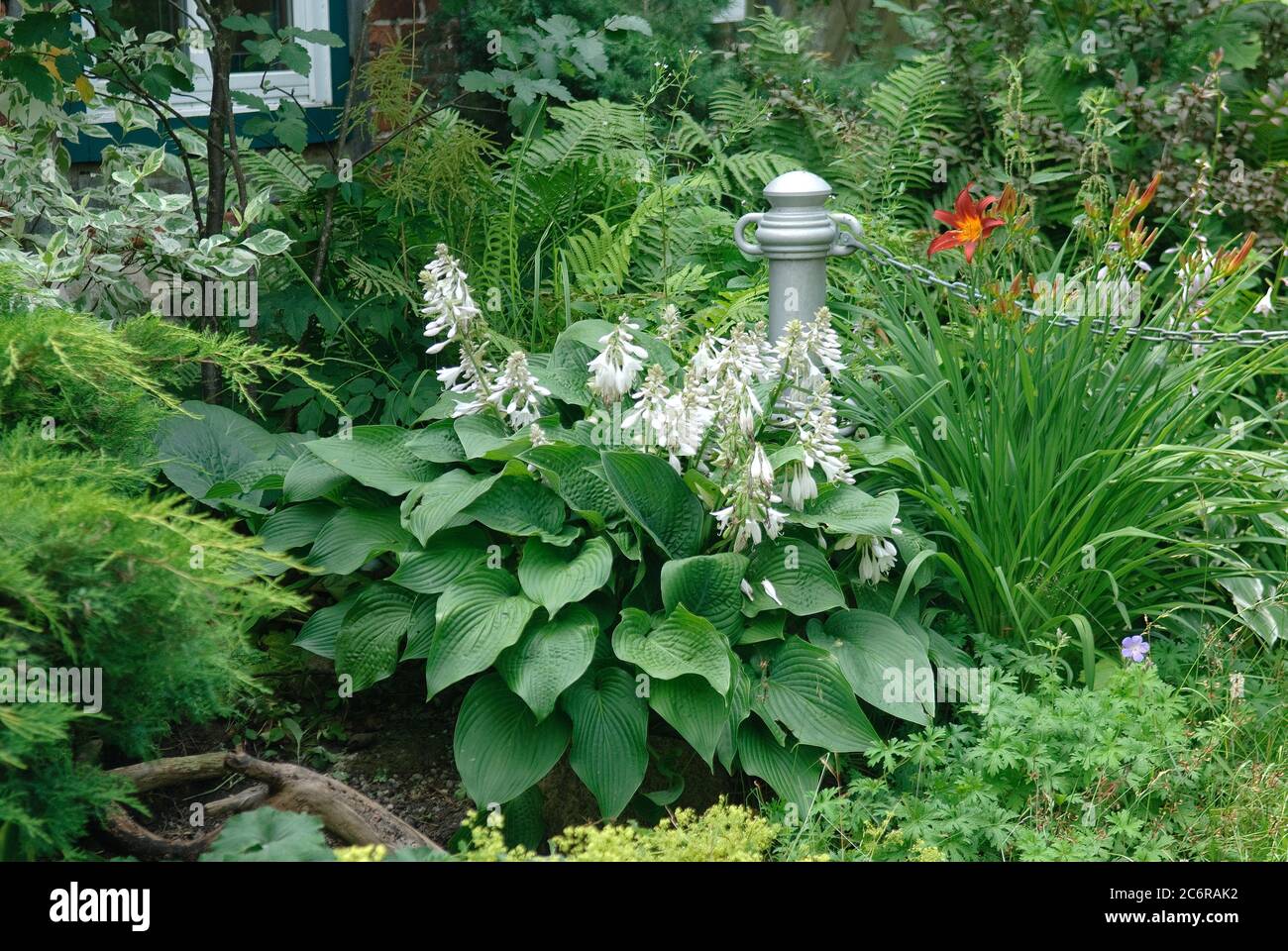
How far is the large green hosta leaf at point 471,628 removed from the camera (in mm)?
2795

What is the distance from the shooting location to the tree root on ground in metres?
2.71

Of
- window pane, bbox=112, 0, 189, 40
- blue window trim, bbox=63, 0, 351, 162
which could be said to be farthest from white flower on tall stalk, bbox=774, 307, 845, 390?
window pane, bbox=112, 0, 189, 40

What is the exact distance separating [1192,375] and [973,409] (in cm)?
62

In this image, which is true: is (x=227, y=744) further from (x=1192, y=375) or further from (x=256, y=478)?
(x=1192, y=375)

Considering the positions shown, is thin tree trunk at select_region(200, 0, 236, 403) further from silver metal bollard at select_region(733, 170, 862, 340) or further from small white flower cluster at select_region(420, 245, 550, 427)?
silver metal bollard at select_region(733, 170, 862, 340)

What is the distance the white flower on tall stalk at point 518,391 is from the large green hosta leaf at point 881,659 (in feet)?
3.05

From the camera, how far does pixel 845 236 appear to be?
12.6 feet

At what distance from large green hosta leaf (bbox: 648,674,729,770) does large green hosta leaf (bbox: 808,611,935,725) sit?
1.16 feet

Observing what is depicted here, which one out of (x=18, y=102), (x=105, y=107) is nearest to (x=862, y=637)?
(x=18, y=102)

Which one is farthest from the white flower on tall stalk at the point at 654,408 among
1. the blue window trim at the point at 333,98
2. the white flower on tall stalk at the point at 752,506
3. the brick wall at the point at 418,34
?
the brick wall at the point at 418,34

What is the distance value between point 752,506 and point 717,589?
0.24 m

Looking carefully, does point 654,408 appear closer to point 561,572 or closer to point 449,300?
point 561,572

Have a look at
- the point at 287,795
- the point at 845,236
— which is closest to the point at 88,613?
the point at 287,795

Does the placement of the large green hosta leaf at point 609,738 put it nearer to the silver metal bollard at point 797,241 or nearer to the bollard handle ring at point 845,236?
the silver metal bollard at point 797,241
